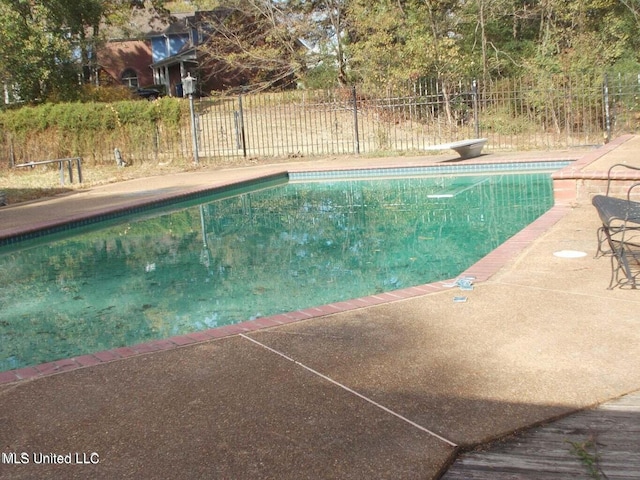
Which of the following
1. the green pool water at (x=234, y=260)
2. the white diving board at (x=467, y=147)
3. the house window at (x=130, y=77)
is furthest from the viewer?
the house window at (x=130, y=77)

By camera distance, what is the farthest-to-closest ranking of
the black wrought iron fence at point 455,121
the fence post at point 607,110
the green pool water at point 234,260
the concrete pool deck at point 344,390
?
the black wrought iron fence at point 455,121 < the fence post at point 607,110 < the green pool water at point 234,260 < the concrete pool deck at point 344,390

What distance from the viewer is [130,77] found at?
43.0 m

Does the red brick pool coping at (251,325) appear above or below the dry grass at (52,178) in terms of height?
below

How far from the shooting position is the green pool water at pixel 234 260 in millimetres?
5684

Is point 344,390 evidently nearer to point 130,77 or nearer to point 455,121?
point 455,121

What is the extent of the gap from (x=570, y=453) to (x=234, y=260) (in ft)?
18.5

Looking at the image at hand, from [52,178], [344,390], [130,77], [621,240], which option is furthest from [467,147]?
[130,77]

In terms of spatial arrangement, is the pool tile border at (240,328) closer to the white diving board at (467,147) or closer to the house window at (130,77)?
the white diving board at (467,147)

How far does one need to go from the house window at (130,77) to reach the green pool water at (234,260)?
108 ft

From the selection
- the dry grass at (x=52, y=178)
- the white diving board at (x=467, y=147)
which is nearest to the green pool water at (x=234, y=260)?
the white diving board at (x=467, y=147)

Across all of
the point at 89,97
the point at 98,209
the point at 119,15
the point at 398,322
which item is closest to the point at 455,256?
the point at 398,322

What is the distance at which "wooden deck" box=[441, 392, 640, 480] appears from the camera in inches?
95.3

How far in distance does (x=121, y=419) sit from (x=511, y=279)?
3095mm

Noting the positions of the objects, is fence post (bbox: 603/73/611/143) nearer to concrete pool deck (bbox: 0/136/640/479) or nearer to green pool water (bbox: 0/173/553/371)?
green pool water (bbox: 0/173/553/371)
